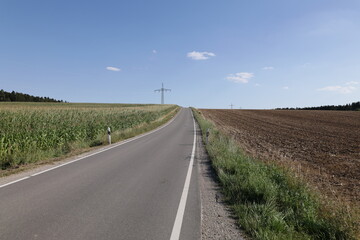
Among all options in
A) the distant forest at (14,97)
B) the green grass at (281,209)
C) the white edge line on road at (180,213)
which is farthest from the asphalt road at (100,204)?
the distant forest at (14,97)

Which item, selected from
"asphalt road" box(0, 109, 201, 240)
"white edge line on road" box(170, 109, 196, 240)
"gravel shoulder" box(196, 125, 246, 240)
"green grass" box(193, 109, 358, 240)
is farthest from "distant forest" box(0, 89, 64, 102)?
"green grass" box(193, 109, 358, 240)

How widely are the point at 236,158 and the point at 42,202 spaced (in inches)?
243

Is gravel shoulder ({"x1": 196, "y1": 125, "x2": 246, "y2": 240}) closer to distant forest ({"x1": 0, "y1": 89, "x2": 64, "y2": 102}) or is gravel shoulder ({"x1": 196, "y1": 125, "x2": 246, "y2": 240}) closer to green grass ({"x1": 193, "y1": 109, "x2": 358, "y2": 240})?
green grass ({"x1": 193, "y1": 109, "x2": 358, "y2": 240})

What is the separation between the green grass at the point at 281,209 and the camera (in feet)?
12.6

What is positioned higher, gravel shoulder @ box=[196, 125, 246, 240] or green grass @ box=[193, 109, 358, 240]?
green grass @ box=[193, 109, 358, 240]

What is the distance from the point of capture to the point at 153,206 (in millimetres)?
4945

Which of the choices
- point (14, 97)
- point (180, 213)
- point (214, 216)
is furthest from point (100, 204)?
point (14, 97)

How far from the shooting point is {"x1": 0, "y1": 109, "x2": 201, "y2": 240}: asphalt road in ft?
12.7

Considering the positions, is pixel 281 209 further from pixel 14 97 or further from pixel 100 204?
pixel 14 97

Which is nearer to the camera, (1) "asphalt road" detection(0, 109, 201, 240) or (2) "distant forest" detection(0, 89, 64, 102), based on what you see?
(1) "asphalt road" detection(0, 109, 201, 240)

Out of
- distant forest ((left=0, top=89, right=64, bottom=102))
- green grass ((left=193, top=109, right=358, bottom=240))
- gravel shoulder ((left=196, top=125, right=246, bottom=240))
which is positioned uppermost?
distant forest ((left=0, top=89, right=64, bottom=102))

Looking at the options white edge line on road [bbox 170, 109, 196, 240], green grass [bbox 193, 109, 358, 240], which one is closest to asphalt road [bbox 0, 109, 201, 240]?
white edge line on road [bbox 170, 109, 196, 240]

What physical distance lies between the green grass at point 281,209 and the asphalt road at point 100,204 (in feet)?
2.99

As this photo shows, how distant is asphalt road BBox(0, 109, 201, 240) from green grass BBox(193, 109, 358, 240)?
91 cm
